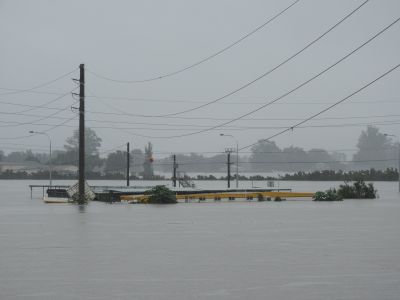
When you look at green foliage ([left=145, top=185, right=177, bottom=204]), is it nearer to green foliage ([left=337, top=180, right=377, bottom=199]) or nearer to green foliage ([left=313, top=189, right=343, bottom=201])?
green foliage ([left=313, top=189, right=343, bottom=201])

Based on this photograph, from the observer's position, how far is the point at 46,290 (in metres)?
11.3

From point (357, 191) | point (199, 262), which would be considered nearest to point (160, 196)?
point (357, 191)

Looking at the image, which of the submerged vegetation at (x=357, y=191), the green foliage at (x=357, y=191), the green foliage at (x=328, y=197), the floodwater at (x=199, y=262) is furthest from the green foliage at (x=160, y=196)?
the floodwater at (x=199, y=262)

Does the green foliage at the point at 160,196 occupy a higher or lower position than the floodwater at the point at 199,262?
higher

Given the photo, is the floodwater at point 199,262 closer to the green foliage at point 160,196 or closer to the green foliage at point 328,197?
the green foliage at point 160,196

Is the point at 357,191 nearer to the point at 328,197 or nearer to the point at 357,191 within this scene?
the point at 357,191

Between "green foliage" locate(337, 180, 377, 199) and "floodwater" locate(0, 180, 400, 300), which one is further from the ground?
"green foliage" locate(337, 180, 377, 199)

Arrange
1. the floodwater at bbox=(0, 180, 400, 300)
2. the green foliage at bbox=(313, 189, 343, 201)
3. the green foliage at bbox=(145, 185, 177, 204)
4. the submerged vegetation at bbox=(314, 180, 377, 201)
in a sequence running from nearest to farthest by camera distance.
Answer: the floodwater at bbox=(0, 180, 400, 300), the green foliage at bbox=(145, 185, 177, 204), the green foliage at bbox=(313, 189, 343, 201), the submerged vegetation at bbox=(314, 180, 377, 201)

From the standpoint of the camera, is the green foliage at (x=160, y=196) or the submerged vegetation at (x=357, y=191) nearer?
the green foliage at (x=160, y=196)

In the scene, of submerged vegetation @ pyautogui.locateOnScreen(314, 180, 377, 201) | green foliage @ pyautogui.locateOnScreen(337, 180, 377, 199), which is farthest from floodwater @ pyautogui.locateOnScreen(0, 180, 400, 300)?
green foliage @ pyautogui.locateOnScreen(337, 180, 377, 199)

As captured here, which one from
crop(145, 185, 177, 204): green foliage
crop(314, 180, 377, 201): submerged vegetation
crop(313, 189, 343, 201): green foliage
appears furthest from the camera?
crop(314, 180, 377, 201): submerged vegetation

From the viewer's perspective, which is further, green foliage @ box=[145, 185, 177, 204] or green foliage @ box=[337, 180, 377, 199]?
green foliage @ box=[337, 180, 377, 199]

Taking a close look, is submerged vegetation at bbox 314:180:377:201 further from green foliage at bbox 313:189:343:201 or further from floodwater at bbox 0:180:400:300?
floodwater at bbox 0:180:400:300

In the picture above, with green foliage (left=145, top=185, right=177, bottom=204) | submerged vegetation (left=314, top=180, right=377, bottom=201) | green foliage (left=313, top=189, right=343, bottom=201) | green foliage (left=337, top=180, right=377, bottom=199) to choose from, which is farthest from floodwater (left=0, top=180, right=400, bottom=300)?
green foliage (left=337, top=180, right=377, bottom=199)
